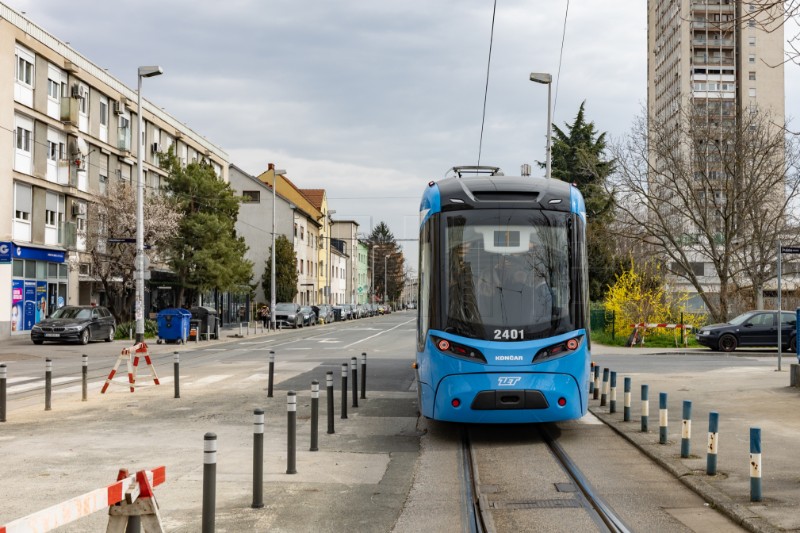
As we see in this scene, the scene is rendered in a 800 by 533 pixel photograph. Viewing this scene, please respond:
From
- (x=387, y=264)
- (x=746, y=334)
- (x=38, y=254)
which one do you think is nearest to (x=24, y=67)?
(x=38, y=254)

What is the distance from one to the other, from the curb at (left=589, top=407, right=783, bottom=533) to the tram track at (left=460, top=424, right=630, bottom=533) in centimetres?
91

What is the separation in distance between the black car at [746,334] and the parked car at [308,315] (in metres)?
33.1

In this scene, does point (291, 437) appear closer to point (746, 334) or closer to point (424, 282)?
point (424, 282)

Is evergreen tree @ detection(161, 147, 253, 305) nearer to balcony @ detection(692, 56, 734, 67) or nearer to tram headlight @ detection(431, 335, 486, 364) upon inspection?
tram headlight @ detection(431, 335, 486, 364)

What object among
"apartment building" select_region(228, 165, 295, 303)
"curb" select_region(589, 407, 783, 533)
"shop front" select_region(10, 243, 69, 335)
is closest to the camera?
"curb" select_region(589, 407, 783, 533)

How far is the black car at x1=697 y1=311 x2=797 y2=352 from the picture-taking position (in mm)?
29391

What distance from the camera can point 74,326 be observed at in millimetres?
31844

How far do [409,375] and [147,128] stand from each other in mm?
36775

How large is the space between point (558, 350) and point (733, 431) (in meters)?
3.01

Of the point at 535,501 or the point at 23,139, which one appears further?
the point at 23,139

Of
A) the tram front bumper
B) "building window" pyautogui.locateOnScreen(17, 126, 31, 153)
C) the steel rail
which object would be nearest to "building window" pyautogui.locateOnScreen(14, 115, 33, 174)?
"building window" pyautogui.locateOnScreen(17, 126, 31, 153)

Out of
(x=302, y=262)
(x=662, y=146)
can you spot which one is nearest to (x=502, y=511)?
(x=662, y=146)

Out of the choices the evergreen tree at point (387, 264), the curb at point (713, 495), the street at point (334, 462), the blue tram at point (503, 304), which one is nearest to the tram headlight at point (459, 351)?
the blue tram at point (503, 304)

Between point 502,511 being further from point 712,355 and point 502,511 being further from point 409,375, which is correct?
point 712,355
